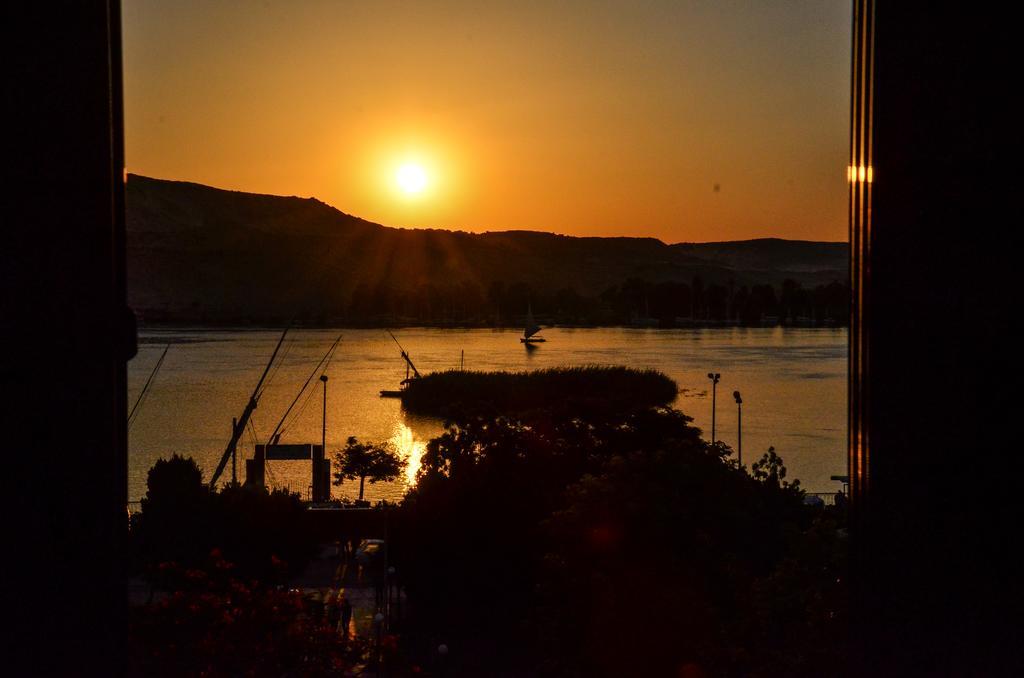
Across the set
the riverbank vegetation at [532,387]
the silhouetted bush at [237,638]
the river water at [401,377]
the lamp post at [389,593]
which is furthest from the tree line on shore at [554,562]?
the riverbank vegetation at [532,387]

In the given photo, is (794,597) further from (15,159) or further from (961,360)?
(15,159)

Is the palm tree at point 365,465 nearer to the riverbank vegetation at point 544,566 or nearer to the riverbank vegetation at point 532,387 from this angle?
the riverbank vegetation at point 532,387

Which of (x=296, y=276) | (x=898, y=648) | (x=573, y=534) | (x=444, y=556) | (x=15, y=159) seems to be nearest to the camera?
(x=15, y=159)

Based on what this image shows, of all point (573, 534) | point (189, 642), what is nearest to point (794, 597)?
point (573, 534)

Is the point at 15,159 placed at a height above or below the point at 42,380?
above

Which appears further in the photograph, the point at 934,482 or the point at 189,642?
the point at 189,642

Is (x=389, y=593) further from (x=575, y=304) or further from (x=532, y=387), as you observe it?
(x=575, y=304)
